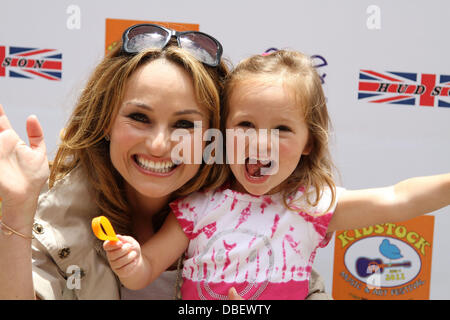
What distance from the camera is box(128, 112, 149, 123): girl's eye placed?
4.78 feet

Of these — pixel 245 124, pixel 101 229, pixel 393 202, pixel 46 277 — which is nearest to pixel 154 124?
pixel 245 124

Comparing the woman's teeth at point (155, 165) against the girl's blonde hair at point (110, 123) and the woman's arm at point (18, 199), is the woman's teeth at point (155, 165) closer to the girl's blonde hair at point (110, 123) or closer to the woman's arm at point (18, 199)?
the girl's blonde hair at point (110, 123)

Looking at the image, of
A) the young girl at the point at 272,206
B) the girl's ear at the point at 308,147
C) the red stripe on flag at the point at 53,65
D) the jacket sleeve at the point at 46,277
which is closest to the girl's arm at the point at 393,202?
the young girl at the point at 272,206

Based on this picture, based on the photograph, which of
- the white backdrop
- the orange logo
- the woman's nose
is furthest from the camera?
the orange logo

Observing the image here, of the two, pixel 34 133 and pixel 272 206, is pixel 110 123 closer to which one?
pixel 34 133

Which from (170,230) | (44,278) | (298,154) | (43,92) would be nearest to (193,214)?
(170,230)

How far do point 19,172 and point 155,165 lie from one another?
0.42 meters

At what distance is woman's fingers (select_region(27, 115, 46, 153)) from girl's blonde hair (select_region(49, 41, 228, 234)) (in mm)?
235

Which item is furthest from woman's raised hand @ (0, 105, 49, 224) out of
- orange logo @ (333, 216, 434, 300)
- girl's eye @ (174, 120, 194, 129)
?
orange logo @ (333, 216, 434, 300)

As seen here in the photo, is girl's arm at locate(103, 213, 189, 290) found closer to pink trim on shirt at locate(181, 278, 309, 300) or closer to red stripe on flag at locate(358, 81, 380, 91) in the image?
pink trim on shirt at locate(181, 278, 309, 300)

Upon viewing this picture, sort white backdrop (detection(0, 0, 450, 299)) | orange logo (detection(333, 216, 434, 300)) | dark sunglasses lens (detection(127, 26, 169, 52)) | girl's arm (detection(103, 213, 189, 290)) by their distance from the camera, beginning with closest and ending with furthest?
1. girl's arm (detection(103, 213, 189, 290))
2. dark sunglasses lens (detection(127, 26, 169, 52))
3. white backdrop (detection(0, 0, 450, 299))
4. orange logo (detection(333, 216, 434, 300))

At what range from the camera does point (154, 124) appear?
145 cm

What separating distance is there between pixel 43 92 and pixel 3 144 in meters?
1.03
